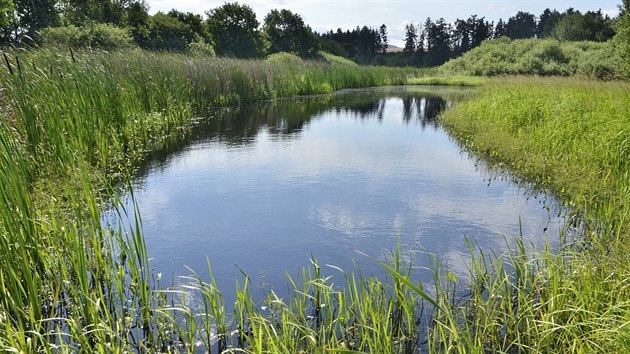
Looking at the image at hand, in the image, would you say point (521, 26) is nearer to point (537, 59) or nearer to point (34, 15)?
point (537, 59)

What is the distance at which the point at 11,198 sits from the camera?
3.59 meters

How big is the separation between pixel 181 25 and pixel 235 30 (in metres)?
7.69

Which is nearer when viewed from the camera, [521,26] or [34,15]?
[34,15]

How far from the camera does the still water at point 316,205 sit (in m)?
5.24

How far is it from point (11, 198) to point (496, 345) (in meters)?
4.08

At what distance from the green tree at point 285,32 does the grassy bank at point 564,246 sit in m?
40.8

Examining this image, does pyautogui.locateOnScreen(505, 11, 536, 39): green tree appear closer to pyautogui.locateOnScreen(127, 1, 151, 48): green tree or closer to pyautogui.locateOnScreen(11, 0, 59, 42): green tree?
pyautogui.locateOnScreen(127, 1, 151, 48): green tree

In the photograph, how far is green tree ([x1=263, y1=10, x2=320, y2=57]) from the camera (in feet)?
176

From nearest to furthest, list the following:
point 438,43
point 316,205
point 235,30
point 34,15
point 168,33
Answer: point 316,205 < point 168,33 < point 34,15 < point 235,30 < point 438,43

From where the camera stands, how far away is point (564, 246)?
4723 mm

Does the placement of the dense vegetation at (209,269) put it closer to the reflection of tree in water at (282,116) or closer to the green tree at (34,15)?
the reflection of tree in water at (282,116)

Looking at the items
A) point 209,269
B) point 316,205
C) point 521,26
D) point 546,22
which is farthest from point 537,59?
point 521,26

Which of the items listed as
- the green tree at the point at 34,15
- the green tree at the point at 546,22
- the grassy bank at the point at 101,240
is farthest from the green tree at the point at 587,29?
the green tree at the point at 34,15

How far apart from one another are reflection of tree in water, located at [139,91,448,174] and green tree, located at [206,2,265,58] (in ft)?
74.5
